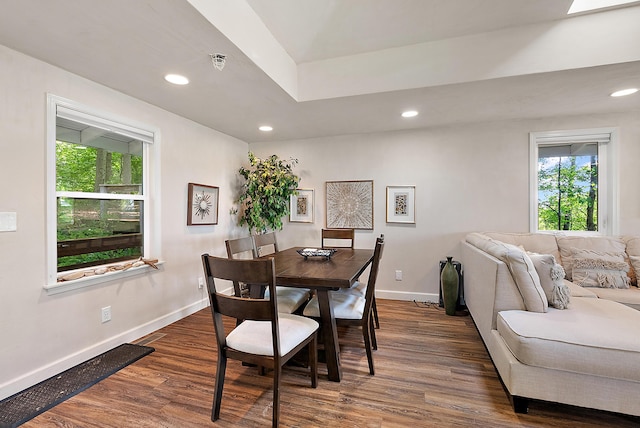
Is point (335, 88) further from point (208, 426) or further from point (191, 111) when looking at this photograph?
point (208, 426)

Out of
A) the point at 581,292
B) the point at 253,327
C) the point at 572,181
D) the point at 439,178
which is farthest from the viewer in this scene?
the point at 439,178

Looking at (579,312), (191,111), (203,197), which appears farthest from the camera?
(203,197)

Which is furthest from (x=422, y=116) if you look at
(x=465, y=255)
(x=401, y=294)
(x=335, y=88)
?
(x=401, y=294)

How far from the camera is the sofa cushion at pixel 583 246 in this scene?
2.89m

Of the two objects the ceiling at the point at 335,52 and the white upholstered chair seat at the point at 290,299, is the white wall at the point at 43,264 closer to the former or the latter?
the ceiling at the point at 335,52

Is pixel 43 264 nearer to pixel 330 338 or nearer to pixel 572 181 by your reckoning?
pixel 330 338

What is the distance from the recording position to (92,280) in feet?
7.82

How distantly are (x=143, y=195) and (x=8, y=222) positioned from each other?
3.55ft

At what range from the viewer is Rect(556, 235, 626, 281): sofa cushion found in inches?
114

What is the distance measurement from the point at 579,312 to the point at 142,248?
3.58 metres

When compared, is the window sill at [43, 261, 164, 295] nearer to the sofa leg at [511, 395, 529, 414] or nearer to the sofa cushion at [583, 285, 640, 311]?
the sofa leg at [511, 395, 529, 414]

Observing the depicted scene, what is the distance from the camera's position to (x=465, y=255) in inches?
131

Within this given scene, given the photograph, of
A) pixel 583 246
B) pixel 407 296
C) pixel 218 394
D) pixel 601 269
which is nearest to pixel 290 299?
pixel 218 394

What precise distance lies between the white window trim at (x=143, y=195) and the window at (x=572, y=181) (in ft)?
13.4
